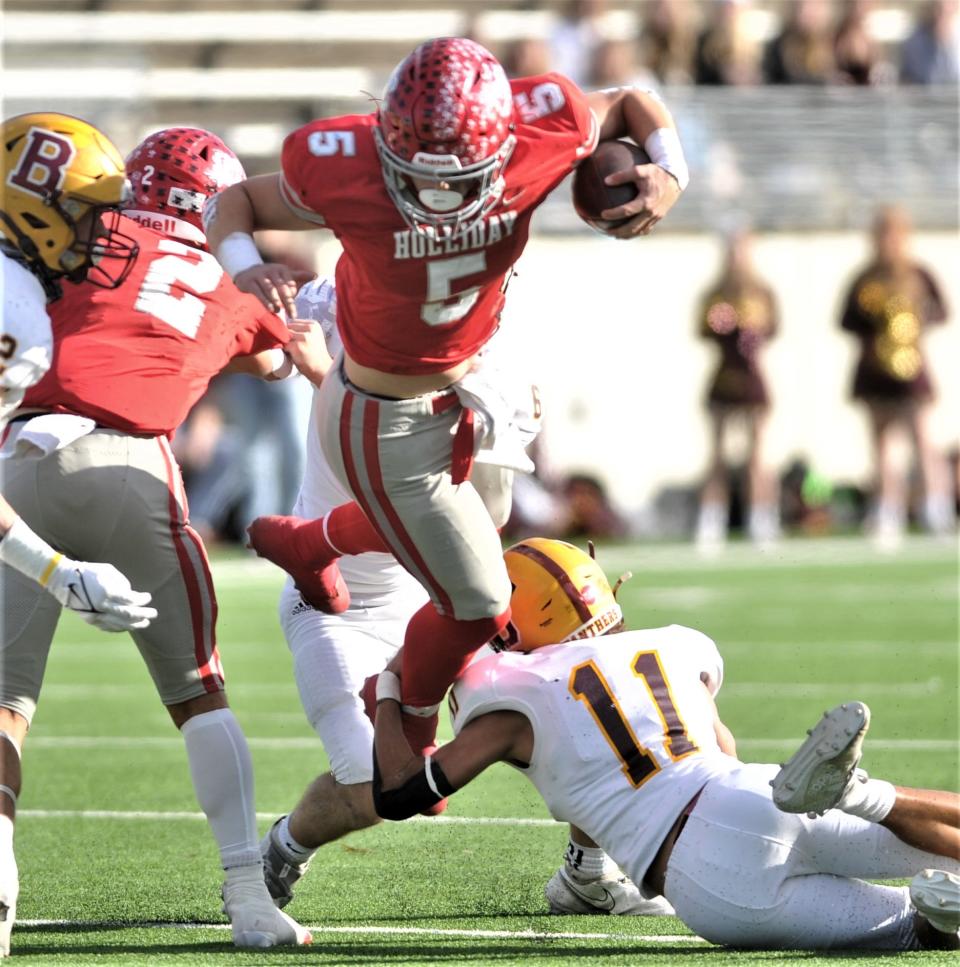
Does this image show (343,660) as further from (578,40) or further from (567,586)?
(578,40)

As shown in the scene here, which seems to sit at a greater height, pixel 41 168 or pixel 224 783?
pixel 41 168

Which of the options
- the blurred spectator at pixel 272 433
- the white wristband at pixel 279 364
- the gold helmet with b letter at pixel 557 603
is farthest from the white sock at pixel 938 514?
the gold helmet with b letter at pixel 557 603

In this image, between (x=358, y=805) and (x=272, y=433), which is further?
(x=272, y=433)

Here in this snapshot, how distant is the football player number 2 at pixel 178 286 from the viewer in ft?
14.5

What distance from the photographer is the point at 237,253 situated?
3992 millimetres

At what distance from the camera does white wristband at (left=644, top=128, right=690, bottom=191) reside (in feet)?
14.1

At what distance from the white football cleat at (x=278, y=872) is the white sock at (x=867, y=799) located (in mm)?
1489

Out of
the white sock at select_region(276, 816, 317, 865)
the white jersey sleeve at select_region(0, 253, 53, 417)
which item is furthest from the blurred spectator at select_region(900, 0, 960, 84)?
the white jersey sleeve at select_region(0, 253, 53, 417)

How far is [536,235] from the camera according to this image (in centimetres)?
1584

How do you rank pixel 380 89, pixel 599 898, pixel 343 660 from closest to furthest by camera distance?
pixel 599 898, pixel 343 660, pixel 380 89

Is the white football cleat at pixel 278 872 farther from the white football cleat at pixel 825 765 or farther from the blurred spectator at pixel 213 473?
the blurred spectator at pixel 213 473

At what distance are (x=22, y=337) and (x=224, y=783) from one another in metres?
1.11

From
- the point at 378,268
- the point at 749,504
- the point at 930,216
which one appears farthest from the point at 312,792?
the point at 930,216

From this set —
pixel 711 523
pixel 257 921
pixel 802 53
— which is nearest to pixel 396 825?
pixel 257 921
